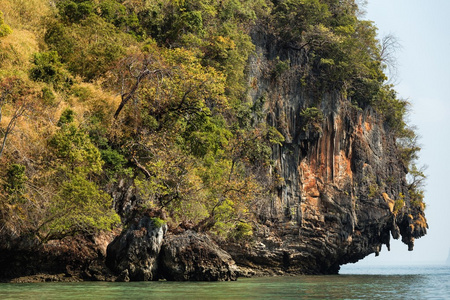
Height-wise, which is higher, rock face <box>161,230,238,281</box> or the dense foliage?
the dense foliage

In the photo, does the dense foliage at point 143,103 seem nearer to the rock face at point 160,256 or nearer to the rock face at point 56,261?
the rock face at point 56,261

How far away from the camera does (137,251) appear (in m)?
19.6

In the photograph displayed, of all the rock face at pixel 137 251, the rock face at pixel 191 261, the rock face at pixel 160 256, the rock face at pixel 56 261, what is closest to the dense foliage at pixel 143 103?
the rock face at pixel 56 261

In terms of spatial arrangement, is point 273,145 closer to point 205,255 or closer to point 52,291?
point 205,255

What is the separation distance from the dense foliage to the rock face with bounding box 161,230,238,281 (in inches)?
87.1

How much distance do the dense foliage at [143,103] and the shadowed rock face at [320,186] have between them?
1.28 m

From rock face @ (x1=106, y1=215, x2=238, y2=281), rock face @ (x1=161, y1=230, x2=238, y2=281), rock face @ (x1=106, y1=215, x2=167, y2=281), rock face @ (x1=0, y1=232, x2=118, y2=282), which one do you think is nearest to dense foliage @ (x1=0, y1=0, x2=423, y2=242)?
rock face @ (x1=0, y1=232, x2=118, y2=282)

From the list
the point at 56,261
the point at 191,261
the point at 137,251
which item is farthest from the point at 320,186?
the point at 56,261

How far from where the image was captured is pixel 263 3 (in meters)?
38.5

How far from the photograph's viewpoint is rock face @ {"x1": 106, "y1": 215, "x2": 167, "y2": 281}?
1955cm

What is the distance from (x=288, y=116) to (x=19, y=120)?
23.1 metres

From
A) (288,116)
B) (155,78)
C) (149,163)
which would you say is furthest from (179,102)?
(288,116)

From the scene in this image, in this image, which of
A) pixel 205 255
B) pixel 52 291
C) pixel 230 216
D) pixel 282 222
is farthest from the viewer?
pixel 282 222

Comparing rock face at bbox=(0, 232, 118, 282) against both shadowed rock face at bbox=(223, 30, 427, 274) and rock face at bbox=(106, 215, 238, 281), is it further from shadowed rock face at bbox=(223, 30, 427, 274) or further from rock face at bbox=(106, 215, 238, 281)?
shadowed rock face at bbox=(223, 30, 427, 274)
